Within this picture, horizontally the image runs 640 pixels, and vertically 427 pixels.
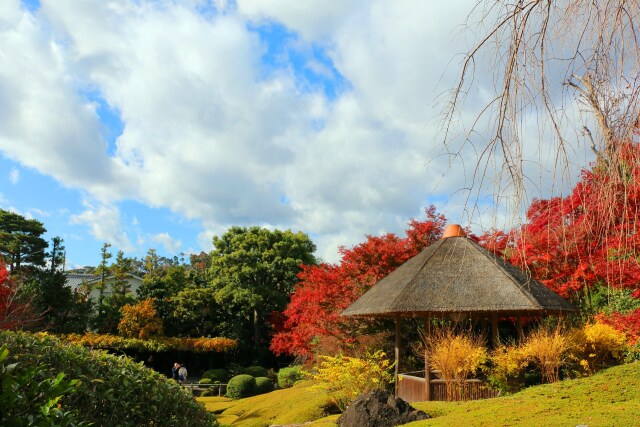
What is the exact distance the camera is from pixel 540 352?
10.0m

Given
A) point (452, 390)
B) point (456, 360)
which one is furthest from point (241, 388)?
point (456, 360)

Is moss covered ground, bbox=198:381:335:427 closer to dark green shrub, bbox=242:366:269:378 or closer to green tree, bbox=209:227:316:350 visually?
dark green shrub, bbox=242:366:269:378

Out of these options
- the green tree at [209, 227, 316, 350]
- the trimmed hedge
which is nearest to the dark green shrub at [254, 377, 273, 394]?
the trimmed hedge

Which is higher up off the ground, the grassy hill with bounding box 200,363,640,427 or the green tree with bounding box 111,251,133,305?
the green tree with bounding box 111,251,133,305

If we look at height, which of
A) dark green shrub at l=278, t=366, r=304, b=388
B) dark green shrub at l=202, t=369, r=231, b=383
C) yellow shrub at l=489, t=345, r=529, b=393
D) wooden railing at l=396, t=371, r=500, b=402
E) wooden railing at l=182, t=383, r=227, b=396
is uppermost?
yellow shrub at l=489, t=345, r=529, b=393

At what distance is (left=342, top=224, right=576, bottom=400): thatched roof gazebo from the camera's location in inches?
410

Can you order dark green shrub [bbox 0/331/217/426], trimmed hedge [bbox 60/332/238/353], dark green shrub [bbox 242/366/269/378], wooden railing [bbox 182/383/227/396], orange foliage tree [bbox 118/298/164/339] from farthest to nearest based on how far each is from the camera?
orange foliage tree [bbox 118/298/164/339], trimmed hedge [bbox 60/332/238/353], dark green shrub [bbox 242/366/269/378], wooden railing [bbox 182/383/227/396], dark green shrub [bbox 0/331/217/426]

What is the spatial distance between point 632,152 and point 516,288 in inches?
333

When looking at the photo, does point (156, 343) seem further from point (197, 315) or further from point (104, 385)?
point (104, 385)

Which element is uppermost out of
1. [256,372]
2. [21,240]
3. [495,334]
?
[21,240]

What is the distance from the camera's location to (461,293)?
1077 centimetres

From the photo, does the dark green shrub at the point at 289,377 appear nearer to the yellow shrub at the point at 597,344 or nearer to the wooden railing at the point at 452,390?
the wooden railing at the point at 452,390

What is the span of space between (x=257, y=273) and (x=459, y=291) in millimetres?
17105

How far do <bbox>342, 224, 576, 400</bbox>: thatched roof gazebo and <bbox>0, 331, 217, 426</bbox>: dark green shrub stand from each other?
6441mm
